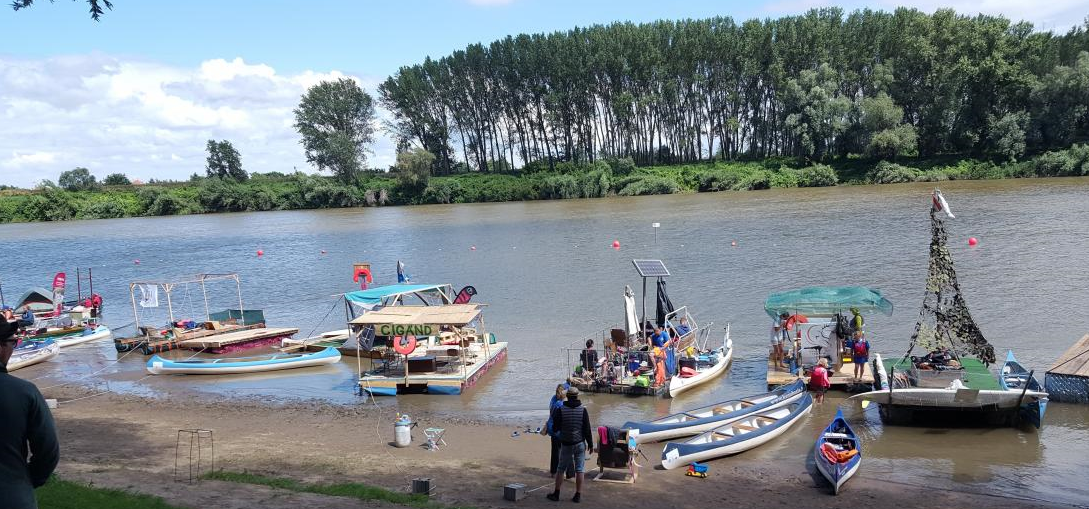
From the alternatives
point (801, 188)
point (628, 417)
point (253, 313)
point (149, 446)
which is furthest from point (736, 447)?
point (801, 188)

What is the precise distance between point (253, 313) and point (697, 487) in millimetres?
22404

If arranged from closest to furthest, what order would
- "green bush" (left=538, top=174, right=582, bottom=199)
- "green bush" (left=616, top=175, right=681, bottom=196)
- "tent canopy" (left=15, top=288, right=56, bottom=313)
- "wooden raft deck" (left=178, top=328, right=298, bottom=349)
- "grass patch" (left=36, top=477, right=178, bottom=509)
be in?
"grass patch" (left=36, top=477, right=178, bottom=509) < "wooden raft deck" (left=178, top=328, right=298, bottom=349) < "tent canopy" (left=15, top=288, right=56, bottom=313) < "green bush" (left=616, top=175, right=681, bottom=196) < "green bush" (left=538, top=174, right=582, bottom=199)

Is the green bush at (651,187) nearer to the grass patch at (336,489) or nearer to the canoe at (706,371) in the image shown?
the canoe at (706,371)

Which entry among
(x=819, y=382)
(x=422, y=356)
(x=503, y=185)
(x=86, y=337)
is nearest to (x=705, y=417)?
(x=819, y=382)

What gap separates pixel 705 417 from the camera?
16.3m

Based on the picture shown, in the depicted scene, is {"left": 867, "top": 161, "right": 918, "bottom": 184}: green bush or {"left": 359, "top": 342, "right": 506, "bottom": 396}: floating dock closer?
{"left": 359, "top": 342, "right": 506, "bottom": 396}: floating dock

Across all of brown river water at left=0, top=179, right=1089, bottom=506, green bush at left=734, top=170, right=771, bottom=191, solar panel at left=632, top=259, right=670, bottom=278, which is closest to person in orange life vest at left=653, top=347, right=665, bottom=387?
brown river water at left=0, top=179, right=1089, bottom=506

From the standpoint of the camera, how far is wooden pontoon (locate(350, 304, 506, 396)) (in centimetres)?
2058

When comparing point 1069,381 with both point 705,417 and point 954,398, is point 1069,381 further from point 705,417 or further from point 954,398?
point 705,417

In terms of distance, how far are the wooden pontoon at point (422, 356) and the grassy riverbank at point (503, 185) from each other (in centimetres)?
6433

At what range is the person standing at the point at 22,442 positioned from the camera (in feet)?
15.7

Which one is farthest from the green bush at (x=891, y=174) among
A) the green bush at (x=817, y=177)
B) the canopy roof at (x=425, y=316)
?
the canopy roof at (x=425, y=316)

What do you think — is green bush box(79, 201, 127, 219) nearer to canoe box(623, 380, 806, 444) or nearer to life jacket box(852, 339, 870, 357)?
canoe box(623, 380, 806, 444)

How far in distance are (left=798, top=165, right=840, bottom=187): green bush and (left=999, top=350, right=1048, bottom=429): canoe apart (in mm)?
64232
